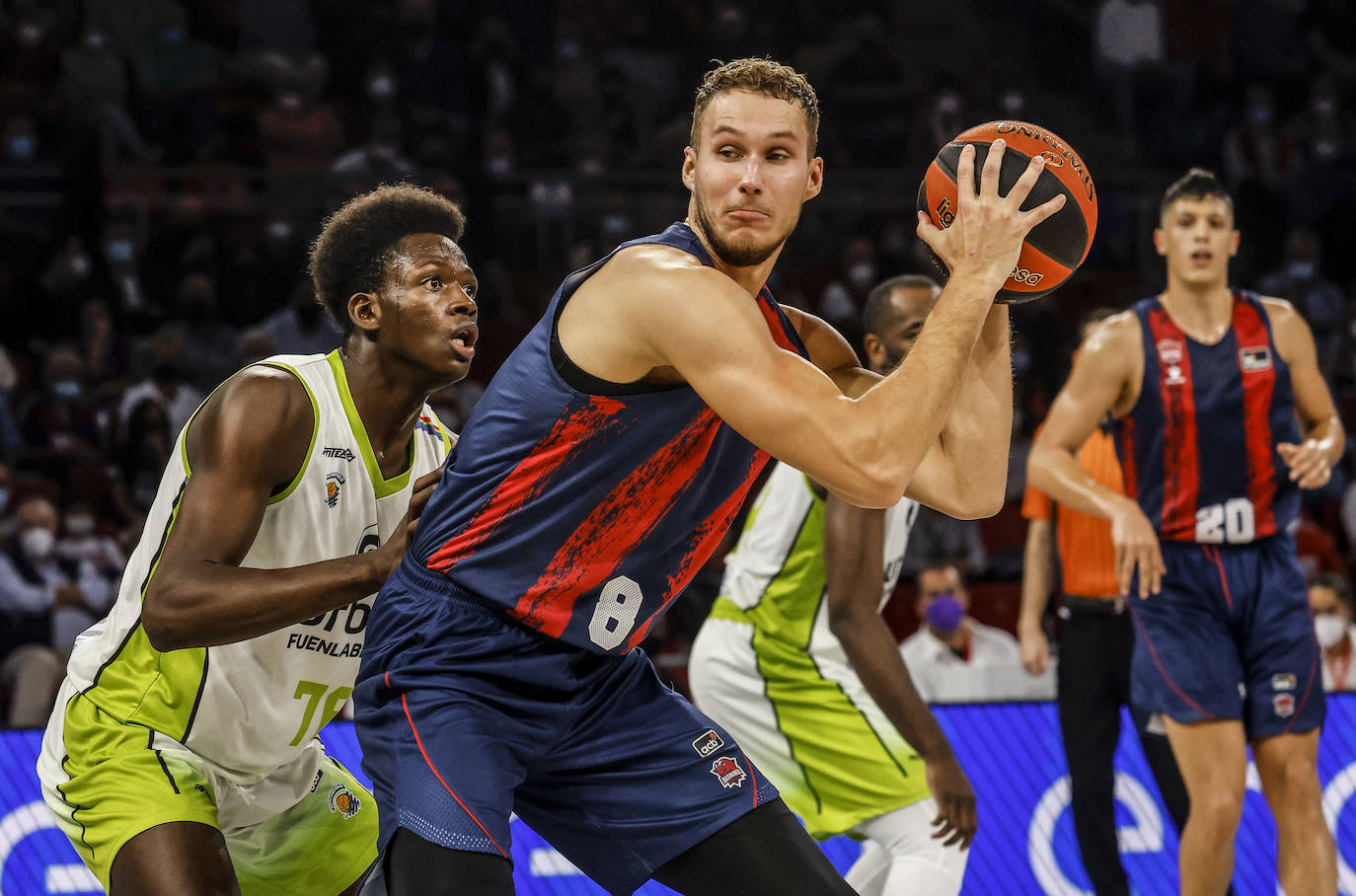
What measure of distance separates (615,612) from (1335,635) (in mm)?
5945

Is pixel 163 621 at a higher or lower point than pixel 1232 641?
higher

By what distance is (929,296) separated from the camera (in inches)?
183

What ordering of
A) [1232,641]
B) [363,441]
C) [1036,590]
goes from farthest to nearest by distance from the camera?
1. [1036,590]
2. [1232,641]
3. [363,441]

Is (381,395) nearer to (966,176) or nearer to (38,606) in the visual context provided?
(966,176)

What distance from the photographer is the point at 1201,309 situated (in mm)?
5391

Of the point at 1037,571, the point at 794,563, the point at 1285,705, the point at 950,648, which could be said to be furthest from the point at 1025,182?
the point at 950,648

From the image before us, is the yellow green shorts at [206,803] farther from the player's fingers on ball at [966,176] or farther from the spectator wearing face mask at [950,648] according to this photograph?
the spectator wearing face mask at [950,648]

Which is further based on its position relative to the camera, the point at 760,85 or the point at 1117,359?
the point at 1117,359

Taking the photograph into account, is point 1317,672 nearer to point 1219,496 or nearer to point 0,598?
point 1219,496

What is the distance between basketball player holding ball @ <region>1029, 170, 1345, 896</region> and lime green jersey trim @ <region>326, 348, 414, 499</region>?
2.46 m

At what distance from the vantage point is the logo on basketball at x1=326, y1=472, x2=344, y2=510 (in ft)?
10.8

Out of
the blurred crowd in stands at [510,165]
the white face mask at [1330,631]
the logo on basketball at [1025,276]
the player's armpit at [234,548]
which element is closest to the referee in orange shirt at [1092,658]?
the blurred crowd in stands at [510,165]

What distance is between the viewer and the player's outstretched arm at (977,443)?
310 centimetres

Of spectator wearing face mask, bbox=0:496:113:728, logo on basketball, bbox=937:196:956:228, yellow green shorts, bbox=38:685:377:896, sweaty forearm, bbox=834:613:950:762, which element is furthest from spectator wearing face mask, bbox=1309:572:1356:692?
spectator wearing face mask, bbox=0:496:113:728
